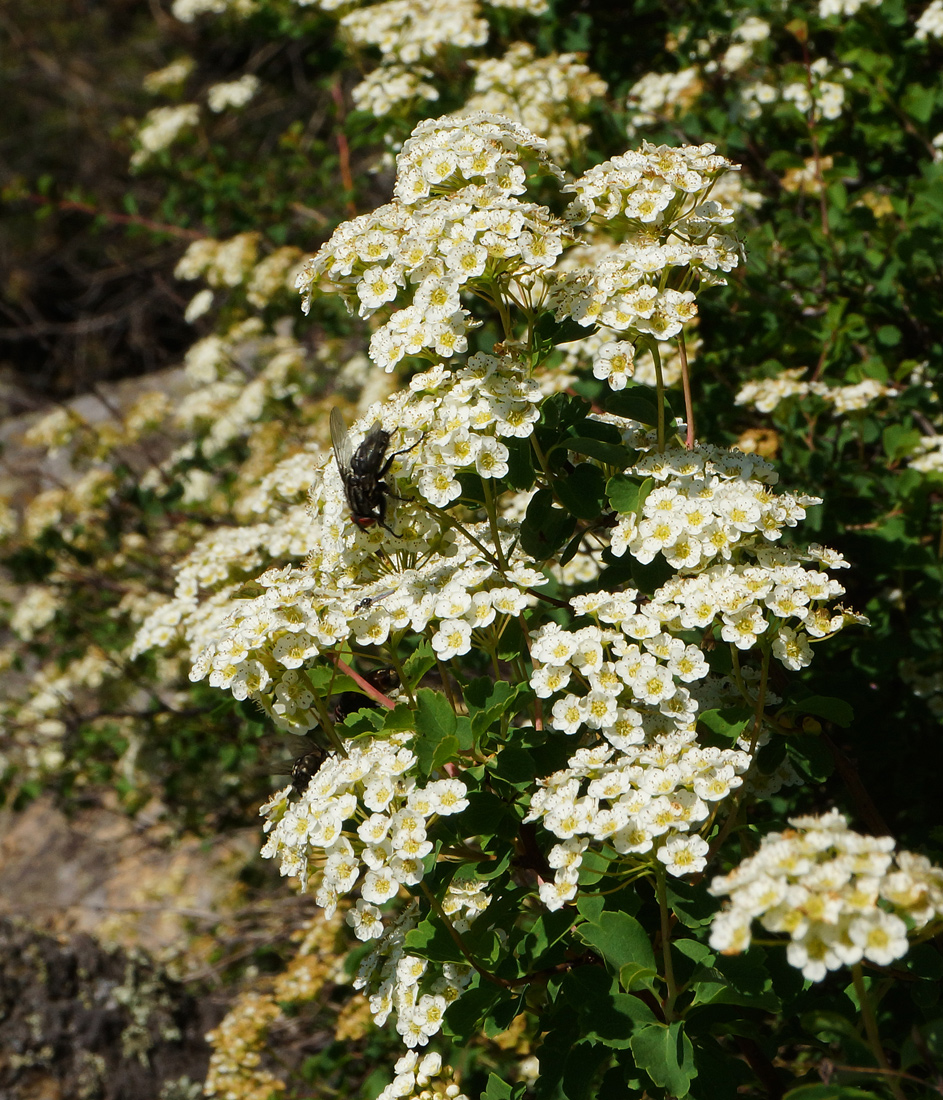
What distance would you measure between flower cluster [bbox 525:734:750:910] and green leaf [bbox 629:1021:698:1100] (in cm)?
24

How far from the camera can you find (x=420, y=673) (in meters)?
1.91

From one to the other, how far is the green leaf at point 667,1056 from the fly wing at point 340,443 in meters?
1.10

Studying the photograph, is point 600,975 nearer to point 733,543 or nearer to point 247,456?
point 733,543

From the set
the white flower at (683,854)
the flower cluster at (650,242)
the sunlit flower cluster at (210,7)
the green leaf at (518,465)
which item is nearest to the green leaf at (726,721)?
the white flower at (683,854)

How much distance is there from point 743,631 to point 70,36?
9.99 m

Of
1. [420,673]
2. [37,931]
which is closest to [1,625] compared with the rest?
[37,931]

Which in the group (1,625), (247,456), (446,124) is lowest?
(1,625)

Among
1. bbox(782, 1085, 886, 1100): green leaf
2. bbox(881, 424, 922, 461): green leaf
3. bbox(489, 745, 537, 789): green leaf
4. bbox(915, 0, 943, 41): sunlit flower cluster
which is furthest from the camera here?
bbox(915, 0, 943, 41): sunlit flower cluster

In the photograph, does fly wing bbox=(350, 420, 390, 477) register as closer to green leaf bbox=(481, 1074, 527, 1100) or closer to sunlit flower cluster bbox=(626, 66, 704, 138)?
green leaf bbox=(481, 1074, 527, 1100)

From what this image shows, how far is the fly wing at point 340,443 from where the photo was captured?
199 cm

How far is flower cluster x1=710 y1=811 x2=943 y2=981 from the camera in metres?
1.22

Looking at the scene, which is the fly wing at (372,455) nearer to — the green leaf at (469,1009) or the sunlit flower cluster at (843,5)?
the green leaf at (469,1009)

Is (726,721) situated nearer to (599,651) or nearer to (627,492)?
(599,651)

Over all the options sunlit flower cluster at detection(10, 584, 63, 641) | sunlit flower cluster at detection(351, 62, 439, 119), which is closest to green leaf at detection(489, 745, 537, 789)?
sunlit flower cluster at detection(351, 62, 439, 119)
